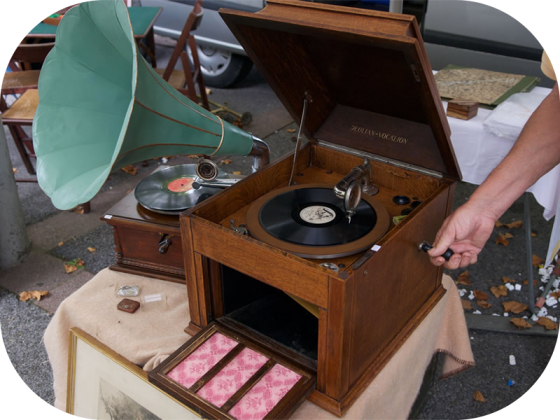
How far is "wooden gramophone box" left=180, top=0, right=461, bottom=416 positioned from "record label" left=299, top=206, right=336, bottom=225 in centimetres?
2

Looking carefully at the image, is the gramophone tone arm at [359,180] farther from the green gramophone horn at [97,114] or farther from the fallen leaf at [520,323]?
the fallen leaf at [520,323]

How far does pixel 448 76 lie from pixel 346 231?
1.94 metres

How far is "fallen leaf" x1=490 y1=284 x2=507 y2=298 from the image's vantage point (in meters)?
2.98

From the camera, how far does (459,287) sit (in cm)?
307

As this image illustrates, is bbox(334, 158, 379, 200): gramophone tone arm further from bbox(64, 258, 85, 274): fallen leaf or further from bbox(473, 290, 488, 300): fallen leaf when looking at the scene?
bbox(64, 258, 85, 274): fallen leaf

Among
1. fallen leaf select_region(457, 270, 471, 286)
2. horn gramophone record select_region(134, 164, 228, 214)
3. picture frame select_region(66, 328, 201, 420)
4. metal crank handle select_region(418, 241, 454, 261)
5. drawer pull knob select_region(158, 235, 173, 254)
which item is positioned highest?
metal crank handle select_region(418, 241, 454, 261)

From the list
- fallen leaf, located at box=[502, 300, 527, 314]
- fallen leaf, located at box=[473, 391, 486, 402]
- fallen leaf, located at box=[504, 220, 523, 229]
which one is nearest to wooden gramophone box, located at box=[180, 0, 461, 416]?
fallen leaf, located at box=[473, 391, 486, 402]

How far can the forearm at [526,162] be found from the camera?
5.23 ft

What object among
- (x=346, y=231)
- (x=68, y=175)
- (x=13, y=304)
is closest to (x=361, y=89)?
(x=346, y=231)

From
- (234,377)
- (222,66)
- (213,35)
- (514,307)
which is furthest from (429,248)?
(222,66)

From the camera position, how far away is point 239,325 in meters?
1.57

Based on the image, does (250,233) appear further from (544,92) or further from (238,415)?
(544,92)

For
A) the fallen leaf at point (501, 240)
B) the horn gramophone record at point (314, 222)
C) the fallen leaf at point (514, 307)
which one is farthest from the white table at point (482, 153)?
the horn gramophone record at point (314, 222)

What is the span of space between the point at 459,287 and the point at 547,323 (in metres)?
0.50
